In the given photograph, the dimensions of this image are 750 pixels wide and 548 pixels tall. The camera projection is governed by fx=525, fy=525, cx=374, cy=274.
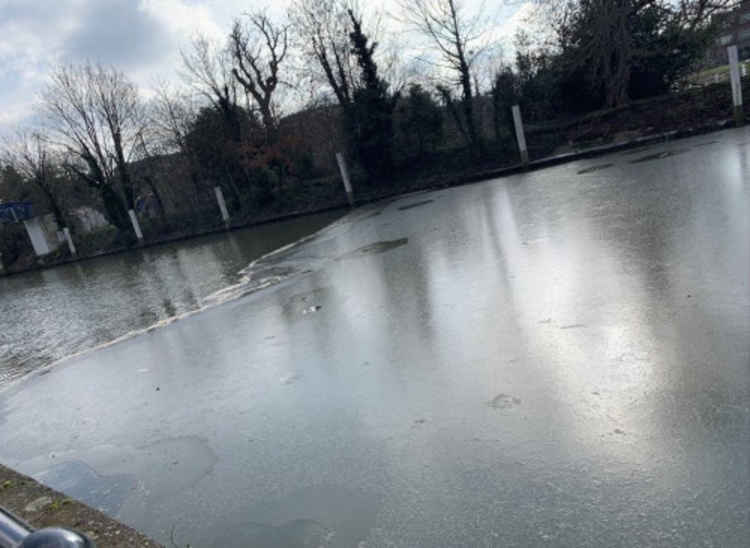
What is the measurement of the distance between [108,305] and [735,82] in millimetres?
17209

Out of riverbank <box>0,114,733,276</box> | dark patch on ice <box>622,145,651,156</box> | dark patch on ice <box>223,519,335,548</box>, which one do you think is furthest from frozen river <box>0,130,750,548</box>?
riverbank <box>0,114,733,276</box>

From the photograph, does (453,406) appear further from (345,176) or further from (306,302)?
(345,176)

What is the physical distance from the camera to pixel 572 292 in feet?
16.4

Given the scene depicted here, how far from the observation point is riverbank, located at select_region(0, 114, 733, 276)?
16469 mm

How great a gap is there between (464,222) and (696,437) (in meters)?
8.32

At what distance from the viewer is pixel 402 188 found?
2306 centimetres

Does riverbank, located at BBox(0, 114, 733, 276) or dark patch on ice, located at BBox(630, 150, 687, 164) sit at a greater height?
riverbank, located at BBox(0, 114, 733, 276)

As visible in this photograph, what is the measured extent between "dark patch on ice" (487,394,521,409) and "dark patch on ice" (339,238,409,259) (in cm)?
636

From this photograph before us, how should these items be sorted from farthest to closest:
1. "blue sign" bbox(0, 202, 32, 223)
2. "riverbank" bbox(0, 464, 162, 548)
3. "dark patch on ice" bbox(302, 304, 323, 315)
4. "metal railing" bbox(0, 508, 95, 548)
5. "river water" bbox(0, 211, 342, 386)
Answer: "blue sign" bbox(0, 202, 32, 223) < "river water" bbox(0, 211, 342, 386) < "dark patch on ice" bbox(302, 304, 323, 315) < "riverbank" bbox(0, 464, 162, 548) < "metal railing" bbox(0, 508, 95, 548)

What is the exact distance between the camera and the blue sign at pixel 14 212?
106 ft

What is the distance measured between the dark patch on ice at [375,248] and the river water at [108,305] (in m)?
2.48

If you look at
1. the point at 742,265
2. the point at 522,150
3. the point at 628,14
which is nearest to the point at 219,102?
the point at 522,150

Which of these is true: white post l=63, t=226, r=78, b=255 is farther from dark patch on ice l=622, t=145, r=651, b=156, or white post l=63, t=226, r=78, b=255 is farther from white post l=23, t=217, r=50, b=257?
dark patch on ice l=622, t=145, r=651, b=156

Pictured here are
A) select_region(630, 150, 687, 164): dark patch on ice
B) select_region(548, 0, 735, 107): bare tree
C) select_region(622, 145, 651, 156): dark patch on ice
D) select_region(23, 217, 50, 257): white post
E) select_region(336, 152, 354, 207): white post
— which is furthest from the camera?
select_region(23, 217, 50, 257): white post
